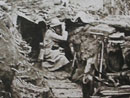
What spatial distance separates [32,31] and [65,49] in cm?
68

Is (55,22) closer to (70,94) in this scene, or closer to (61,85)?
(61,85)

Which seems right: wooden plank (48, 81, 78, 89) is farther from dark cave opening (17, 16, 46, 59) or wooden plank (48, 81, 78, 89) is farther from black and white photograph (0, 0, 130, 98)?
dark cave opening (17, 16, 46, 59)

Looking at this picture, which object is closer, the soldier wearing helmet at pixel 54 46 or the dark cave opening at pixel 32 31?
the soldier wearing helmet at pixel 54 46

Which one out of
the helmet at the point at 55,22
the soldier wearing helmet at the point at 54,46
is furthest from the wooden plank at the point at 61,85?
the helmet at the point at 55,22

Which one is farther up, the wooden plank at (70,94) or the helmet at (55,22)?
the helmet at (55,22)

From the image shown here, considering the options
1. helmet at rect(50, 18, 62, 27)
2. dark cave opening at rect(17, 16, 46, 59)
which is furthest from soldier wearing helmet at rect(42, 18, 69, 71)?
dark cave opening at rect(17, 16, 46, 59)

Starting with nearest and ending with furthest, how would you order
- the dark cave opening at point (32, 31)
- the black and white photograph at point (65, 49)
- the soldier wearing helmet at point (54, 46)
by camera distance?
the black and white photograph at point (65, 49), the soldier wearing helmet at point (54, 46), the dark cave opening at point (32, 31)

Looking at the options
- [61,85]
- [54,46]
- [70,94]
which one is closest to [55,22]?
[54,46]

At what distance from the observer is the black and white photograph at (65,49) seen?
20.4 ft

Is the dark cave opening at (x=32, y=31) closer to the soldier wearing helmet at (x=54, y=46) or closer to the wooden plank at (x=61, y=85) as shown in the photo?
the soldier wearing helmet at (x=54, y=46)

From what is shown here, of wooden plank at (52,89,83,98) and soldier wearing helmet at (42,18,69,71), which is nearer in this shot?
wooden plank at (52,89,83,98)

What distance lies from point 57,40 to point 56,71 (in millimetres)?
544

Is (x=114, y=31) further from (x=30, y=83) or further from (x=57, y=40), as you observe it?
(x=30, y=83)

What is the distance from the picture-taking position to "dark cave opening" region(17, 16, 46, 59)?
6488 millimetres
